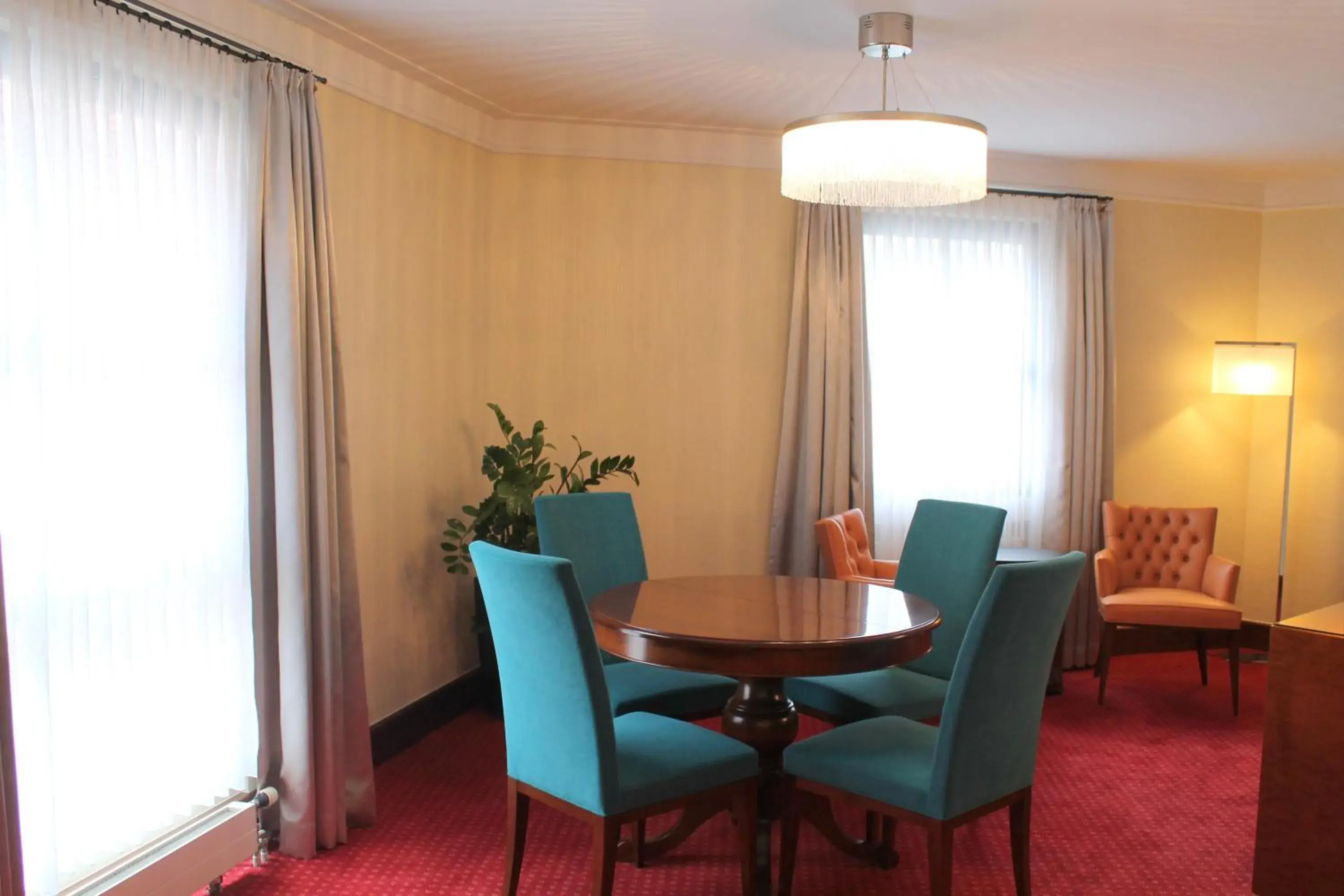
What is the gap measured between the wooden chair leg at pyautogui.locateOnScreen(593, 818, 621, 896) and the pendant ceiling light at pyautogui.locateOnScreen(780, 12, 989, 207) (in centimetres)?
189

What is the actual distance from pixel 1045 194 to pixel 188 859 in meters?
5.09

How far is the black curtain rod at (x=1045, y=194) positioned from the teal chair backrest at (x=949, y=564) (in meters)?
2.50

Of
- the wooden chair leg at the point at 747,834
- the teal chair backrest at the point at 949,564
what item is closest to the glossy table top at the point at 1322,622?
the teal chair backrest at the point at 949,564

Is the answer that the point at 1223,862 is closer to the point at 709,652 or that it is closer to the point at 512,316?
the point at 709,652

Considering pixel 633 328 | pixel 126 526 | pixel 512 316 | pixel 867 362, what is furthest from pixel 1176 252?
pixel 126 526

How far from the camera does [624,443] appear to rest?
545cm

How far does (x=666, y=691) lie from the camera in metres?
3.58

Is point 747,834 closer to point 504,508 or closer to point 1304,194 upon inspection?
point 504,508

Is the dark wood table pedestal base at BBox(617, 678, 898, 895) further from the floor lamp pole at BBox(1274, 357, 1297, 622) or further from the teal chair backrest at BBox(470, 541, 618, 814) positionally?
the floor lamp pole at BBox(1274, 357, 1297, 622)

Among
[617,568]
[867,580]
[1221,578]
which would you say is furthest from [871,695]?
[1221,578]

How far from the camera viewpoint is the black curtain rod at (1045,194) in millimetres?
5957

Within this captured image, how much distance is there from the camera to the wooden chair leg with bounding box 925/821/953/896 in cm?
274

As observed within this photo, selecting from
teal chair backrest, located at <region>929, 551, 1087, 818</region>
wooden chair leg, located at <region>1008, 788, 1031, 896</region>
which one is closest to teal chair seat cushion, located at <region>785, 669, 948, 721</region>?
wooden chair leg, located at <region>1008, 788, 1031, 896</region>

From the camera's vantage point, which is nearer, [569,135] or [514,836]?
[514,836]
